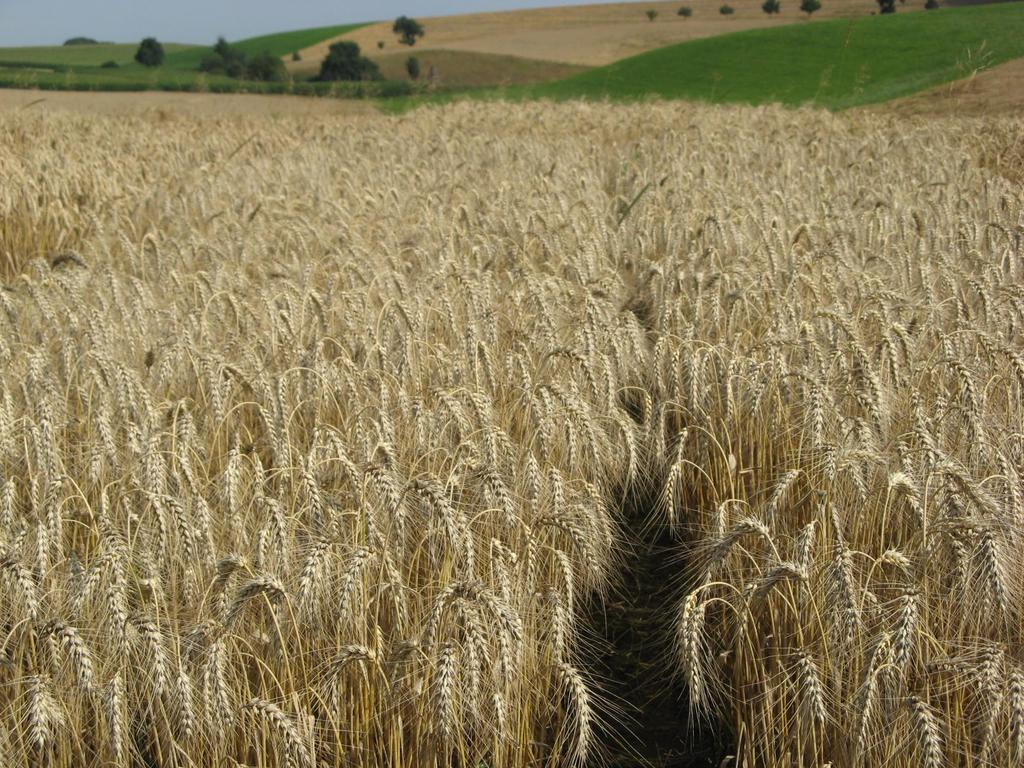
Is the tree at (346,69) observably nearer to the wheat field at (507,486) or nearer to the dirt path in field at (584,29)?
the dirt path in field at (584,29)

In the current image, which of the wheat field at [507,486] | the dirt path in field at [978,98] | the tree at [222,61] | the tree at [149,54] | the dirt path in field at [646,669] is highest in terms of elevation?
the tree at [149,54]

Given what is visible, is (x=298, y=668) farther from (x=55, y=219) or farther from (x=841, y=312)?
(x=55, y=219)

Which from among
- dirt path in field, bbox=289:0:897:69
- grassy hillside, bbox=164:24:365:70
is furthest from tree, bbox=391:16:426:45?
grassy hillside, bbox=164:24:365:70

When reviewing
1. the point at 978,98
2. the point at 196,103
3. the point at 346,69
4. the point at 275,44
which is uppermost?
the point at 275,44

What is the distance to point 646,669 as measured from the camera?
9.85 feet

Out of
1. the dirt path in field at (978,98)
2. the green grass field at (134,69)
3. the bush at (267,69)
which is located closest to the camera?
the dirt path in field at (978,98)

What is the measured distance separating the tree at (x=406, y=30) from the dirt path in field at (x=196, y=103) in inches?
1620

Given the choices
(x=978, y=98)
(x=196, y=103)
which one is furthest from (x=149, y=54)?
(x=978, y=98)

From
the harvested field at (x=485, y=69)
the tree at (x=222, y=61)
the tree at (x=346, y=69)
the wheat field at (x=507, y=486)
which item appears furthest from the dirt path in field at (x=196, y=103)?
the tree at (x=222, y=61)

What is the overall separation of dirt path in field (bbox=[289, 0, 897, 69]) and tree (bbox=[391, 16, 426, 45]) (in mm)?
653

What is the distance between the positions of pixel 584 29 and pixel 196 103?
43.7 m

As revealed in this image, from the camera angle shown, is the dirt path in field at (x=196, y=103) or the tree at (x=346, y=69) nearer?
the dirt path in field at (x=196, y=103)

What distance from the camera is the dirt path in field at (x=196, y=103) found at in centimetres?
2009

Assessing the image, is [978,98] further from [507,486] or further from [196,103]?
[196,103]
